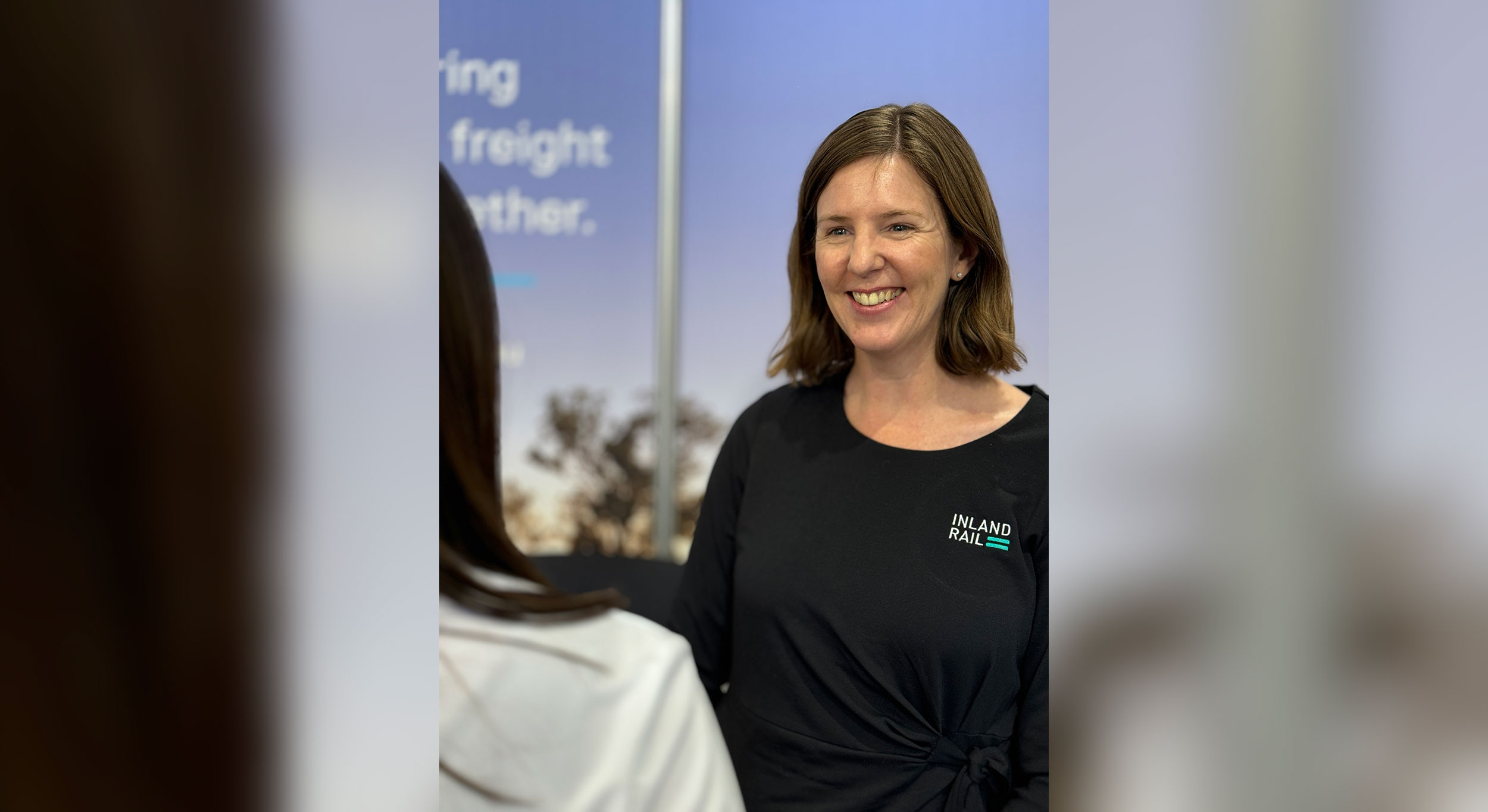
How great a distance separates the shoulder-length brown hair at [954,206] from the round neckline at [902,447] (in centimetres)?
4

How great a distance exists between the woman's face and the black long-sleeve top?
93 millimetres

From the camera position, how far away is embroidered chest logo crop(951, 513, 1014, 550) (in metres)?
0.91

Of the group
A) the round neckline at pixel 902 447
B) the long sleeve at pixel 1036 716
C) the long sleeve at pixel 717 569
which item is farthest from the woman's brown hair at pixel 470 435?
the long sleeve at pixel 1036 716

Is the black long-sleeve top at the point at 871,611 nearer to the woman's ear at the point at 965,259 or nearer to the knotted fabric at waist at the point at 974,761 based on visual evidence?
the knotted fabric at waist at the point at 974,761

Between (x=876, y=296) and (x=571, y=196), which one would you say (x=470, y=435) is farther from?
(x=876, y=296)

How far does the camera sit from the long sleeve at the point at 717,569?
98 cm

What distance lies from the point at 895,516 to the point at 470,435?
0.51m

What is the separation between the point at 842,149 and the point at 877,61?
108 millimetres

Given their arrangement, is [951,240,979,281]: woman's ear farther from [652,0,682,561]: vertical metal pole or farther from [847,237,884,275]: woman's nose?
[652,0,682,561]: vertical metal pole
